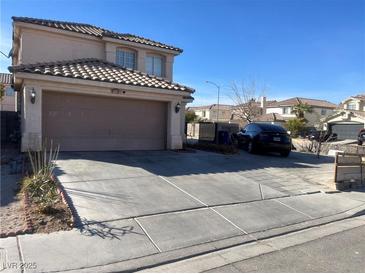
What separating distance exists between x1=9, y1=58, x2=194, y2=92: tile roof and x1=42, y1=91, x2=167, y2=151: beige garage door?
82cm

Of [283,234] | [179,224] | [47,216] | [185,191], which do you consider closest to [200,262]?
[179,224]

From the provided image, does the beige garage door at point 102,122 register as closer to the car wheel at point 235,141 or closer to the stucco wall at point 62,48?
the stucco wall at point 62,48

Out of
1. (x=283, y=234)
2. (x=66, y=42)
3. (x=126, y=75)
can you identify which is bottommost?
(x=283, y=234)

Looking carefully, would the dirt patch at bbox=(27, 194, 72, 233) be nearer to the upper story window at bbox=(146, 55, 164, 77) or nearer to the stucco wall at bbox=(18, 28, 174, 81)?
the stucco wall at bbox=(18, 28, 174, 81)

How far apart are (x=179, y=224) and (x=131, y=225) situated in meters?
0.87

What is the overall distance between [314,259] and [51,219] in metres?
4.18

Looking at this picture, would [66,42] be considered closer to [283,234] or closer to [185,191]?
[185,191]

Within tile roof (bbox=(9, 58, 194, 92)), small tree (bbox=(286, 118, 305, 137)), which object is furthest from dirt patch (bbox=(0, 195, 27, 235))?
small tree (bbox=(286, 118, 305, 137))

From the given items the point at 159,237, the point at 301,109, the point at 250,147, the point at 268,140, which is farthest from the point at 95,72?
the point at 301,109

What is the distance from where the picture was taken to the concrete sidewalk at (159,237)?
460 cm

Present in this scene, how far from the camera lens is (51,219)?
568 centimetres

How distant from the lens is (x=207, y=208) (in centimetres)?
719

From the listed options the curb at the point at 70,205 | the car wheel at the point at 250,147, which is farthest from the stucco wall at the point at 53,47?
the curb at the point at 70,205

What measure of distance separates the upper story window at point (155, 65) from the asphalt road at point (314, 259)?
1277cm
